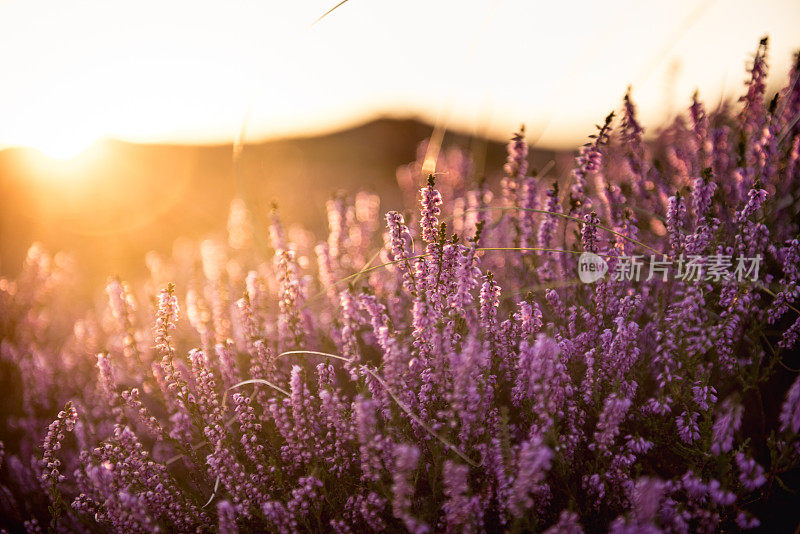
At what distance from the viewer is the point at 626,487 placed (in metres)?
2.24

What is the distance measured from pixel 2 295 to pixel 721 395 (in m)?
6.90

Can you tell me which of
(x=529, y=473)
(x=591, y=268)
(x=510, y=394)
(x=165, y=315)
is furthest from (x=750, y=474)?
(x=165, y=315)

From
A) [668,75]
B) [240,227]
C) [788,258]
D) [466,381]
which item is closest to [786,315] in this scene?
[788,258]

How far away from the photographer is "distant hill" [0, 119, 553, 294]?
33.5ft

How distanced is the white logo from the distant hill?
522 cm

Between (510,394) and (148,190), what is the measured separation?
13443mm

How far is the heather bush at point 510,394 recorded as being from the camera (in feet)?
7.05

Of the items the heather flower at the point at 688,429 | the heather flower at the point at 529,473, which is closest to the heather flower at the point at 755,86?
the heather flower at the point at 688,429

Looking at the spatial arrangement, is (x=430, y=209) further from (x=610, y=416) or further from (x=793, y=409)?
(x=793, y=409)

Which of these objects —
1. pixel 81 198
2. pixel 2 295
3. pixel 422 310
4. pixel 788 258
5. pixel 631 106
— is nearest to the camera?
pixel 422 310

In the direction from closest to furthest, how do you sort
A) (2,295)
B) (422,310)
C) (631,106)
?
(422,310), (631,106), (2,295)

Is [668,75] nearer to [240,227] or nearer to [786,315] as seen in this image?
[786,315]

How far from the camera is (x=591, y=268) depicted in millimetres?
2986

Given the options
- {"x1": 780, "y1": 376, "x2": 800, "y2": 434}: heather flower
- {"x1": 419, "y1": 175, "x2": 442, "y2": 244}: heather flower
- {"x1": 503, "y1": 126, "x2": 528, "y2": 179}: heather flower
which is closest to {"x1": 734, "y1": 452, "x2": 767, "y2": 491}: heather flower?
{"x1": 780, "y1": 376, "x2": 800, "y2": 434}: heather flower
